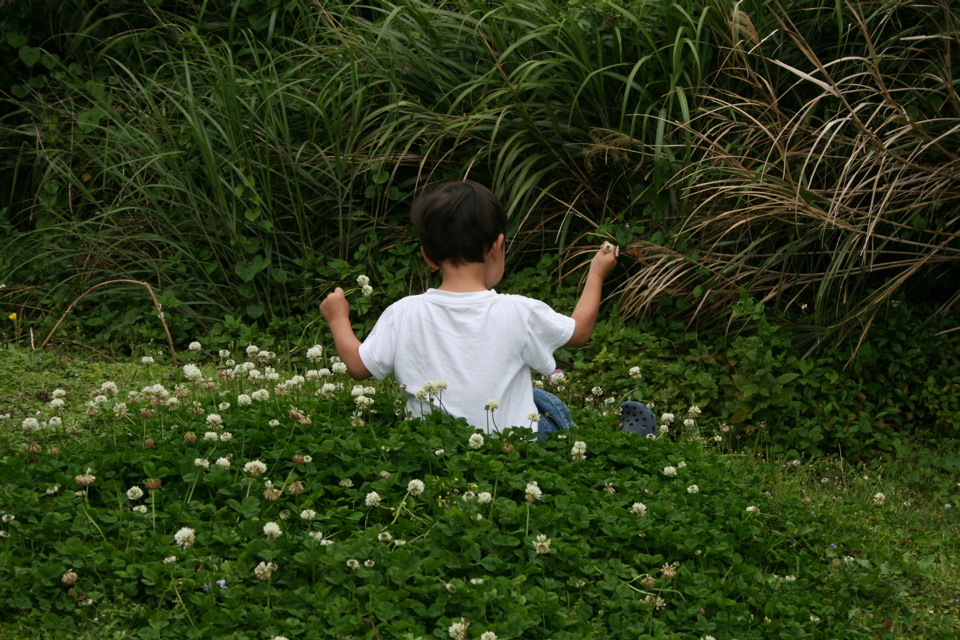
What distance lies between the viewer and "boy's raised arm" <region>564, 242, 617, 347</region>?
3.66 m

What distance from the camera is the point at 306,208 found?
6.60 metres

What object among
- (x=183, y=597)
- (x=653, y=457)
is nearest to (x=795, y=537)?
(x=653, y=457)

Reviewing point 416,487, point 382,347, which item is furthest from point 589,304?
point 416,487

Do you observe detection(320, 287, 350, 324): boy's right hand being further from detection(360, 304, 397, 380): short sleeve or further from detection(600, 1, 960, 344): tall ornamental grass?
detection(600, 1, 960, 344): tall ornamental grass

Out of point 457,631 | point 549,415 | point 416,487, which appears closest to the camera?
point 457,631

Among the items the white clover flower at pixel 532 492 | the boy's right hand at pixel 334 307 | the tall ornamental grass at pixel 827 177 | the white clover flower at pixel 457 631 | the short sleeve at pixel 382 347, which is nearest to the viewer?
the white clover flower at pixel 457 631

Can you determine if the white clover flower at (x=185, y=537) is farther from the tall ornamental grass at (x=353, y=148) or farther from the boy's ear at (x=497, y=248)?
the tall ornamental grass at (x=353, y=148)

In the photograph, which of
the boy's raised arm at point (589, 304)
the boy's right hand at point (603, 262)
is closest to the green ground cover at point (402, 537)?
the boy's raised arm at point (589, 304)

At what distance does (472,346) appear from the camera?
3.58m

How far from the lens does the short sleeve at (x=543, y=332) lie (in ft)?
11.8

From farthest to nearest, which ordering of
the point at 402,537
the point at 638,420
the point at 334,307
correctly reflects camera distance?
the point at 638,420
the point at 334,307
the point at 402,537

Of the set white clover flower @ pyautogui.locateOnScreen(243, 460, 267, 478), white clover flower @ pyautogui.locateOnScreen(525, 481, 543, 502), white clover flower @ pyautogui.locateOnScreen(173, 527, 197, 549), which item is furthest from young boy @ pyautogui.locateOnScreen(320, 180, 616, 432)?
white clover flower @ pyautogui.locateOnScreen(173, 527, 197, 549)

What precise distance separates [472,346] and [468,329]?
0.06 meters

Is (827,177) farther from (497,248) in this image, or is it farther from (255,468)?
(255,468)
